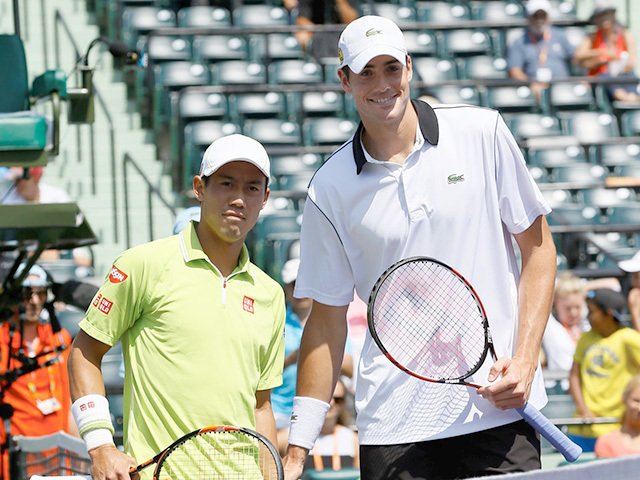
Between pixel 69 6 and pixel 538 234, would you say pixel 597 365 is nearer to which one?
pixel 538 234

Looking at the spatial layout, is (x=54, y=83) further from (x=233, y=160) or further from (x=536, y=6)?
(x=536, y=6)

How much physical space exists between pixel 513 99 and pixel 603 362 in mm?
4479

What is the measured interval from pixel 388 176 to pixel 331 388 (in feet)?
2.18

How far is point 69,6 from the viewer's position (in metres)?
13.6

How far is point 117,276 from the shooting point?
3875 mm

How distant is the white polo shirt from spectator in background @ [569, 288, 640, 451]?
417 centimetres

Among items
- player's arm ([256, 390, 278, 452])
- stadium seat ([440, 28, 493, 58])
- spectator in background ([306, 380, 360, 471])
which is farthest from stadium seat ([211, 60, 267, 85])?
player's arm ([256, 390, 278, 452])

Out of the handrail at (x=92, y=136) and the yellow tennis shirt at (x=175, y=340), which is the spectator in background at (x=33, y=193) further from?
the yellow tennis shirt at (x=175, y=340)

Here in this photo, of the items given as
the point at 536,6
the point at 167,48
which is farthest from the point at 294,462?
the point at 536,6

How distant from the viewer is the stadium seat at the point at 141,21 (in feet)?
41.7

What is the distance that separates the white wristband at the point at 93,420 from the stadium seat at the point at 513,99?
28.4 ft

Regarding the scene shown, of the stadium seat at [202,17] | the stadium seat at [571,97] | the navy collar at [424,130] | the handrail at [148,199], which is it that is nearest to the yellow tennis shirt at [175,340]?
the navy collar at [424,130]

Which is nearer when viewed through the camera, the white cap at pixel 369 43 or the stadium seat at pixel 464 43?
the white cap at pixel 369 43

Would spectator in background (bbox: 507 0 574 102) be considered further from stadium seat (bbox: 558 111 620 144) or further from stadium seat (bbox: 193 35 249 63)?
stadium seat (bbox: 193 35 249 63)
